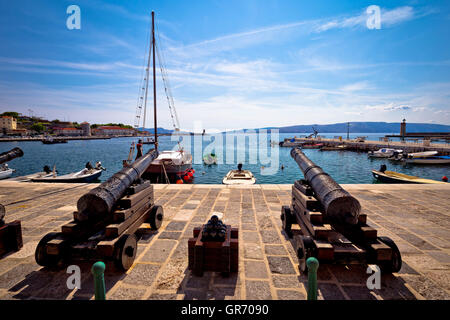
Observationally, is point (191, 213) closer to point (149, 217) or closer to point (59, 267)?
point (149, 217)

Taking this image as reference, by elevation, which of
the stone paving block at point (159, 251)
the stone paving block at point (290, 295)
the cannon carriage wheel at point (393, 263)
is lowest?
the stone paving block at point (159, 251)

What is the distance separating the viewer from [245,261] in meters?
3.51

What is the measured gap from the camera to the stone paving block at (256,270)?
3.11 meters

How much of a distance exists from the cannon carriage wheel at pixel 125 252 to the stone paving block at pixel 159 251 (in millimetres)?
317

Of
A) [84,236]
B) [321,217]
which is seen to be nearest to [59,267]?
[84,236]

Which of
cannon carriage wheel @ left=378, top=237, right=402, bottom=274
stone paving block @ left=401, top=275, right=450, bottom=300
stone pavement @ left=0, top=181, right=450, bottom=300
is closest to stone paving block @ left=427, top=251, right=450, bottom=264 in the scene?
stone pavement @ left=0, top=181, right=450, bottom=300

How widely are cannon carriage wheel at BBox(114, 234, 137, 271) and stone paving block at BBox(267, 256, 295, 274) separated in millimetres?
2151

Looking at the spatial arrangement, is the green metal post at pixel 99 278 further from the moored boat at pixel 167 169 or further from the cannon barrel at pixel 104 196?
the moored boat at pixel 167 169

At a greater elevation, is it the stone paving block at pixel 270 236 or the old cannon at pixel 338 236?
the old cannon at pixel 338 236

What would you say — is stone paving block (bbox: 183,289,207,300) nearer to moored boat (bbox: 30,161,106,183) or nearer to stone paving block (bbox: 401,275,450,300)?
stone paving block (bbox: 401,275,450,300)

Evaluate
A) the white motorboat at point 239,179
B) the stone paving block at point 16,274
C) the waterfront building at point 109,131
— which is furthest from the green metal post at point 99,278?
the waterfront building at point 109,131

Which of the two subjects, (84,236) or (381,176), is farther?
(381,176)
